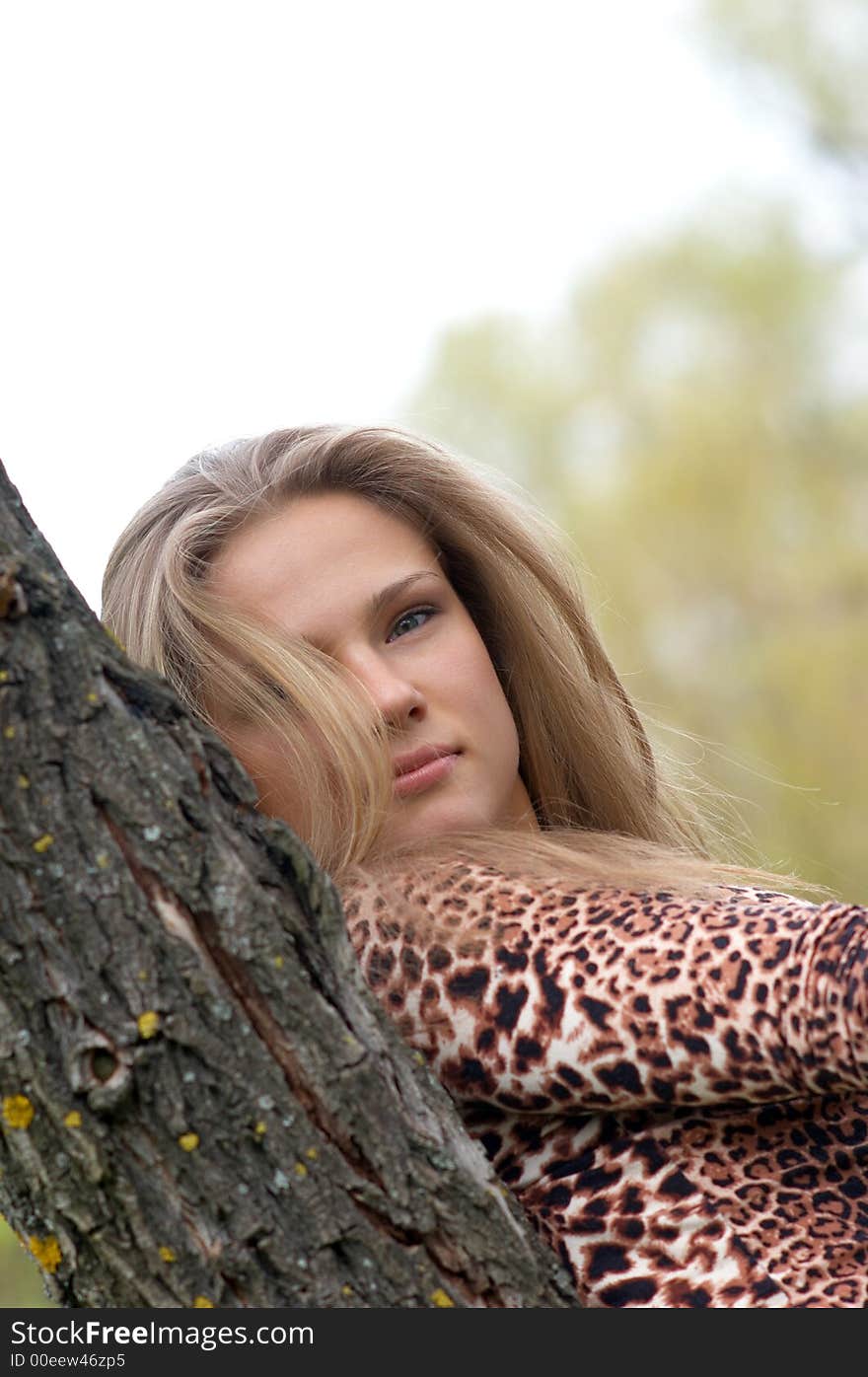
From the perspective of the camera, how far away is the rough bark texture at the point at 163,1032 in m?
1.15

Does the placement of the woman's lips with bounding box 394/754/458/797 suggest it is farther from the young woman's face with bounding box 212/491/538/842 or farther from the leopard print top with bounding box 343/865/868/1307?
the leopard print top with bounding box 343/865/868/1307

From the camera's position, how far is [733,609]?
10.8 m

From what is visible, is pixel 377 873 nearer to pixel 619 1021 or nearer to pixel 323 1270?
pixel 619 1021

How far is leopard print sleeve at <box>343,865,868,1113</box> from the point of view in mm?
1324

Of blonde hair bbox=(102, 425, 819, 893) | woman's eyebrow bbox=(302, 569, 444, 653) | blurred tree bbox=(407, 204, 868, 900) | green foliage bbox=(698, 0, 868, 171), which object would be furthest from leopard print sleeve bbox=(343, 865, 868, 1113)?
green foliage bbox=(698, 0, 868, 171)

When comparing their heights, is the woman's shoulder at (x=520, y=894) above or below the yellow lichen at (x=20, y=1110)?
below

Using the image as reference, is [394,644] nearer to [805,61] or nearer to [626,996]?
[626,996]

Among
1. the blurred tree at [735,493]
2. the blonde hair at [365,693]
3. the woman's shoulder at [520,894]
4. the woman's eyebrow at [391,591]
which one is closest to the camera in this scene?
the woman's shoulder at [520,894]

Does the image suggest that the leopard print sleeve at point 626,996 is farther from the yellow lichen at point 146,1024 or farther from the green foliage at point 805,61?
the green foliage at point 805,61

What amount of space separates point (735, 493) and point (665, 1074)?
9.87 m

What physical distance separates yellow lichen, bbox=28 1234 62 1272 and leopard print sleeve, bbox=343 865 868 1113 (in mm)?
440

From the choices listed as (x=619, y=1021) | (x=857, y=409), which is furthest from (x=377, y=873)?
(x=857, y=409)

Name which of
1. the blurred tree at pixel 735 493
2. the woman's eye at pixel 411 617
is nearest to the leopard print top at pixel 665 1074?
the woman's eye at pixel 411 617

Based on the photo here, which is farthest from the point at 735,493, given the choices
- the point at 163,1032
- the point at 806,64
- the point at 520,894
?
the point at 163,1032
